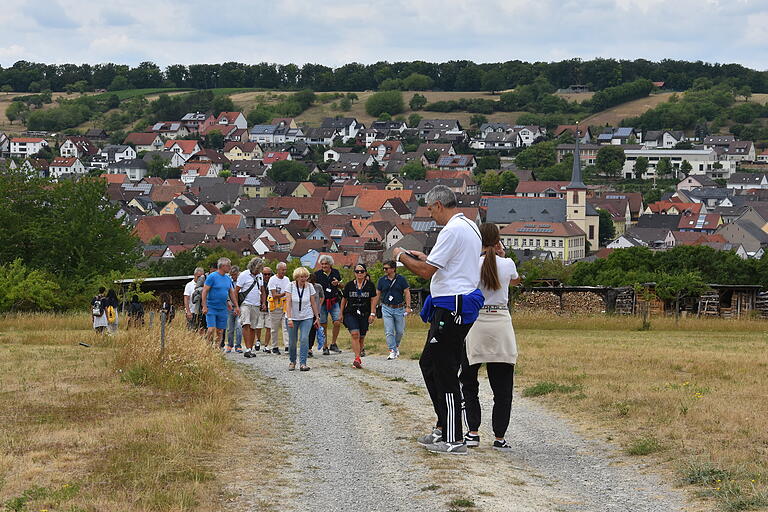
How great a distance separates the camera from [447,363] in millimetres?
9008

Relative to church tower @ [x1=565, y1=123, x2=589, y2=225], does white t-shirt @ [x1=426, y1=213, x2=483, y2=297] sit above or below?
above

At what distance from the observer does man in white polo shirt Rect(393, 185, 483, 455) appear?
8.80 m

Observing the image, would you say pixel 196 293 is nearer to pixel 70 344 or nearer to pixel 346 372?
pixel 70 344

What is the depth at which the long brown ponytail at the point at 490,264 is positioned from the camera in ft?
30.3

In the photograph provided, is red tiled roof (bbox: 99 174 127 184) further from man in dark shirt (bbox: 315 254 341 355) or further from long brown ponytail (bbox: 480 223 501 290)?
long brown ponytail (bbox: 480 223 501 290)

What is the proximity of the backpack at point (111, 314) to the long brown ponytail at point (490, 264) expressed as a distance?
40.6 feet

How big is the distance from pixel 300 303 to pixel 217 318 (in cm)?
249

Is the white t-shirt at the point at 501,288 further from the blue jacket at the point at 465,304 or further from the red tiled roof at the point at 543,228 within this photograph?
the red tiled roof at the point at 543,228

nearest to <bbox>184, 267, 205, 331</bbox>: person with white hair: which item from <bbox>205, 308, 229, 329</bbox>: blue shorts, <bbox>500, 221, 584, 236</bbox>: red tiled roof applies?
<bbox>205, 308, 229, 329</bbox>: blue shorts

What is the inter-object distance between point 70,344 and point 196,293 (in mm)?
2249

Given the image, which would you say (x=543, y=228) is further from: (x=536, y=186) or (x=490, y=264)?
(x=490, y=264)

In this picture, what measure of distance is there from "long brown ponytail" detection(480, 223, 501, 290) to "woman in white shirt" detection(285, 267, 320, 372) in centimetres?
581

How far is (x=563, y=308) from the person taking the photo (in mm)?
34250

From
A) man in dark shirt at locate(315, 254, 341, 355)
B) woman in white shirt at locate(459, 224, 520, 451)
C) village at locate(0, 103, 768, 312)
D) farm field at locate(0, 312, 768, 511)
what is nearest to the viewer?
farm field at locate(0, 312, 768, 511)
